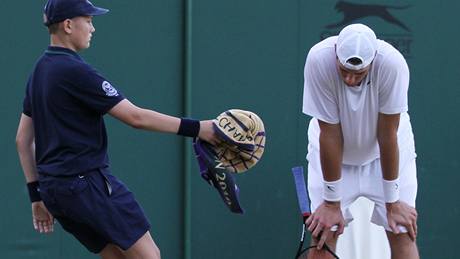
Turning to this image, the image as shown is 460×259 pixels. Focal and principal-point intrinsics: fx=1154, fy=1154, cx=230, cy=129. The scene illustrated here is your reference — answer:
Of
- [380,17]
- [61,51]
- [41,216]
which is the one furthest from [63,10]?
[380,17]

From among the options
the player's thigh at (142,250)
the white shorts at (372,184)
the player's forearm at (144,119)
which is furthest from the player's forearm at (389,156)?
the player's thigh at (142,250)

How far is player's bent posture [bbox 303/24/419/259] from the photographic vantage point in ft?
17.1

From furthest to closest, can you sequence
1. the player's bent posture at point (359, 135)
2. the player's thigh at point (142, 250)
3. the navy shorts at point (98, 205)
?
the player's bent posture at point (359, 135) < the player's thigh at point (142, 250) < the navy shorts at point (98, 205)

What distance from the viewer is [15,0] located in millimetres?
6371

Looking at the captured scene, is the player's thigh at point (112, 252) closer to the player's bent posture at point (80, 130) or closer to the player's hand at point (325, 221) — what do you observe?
the player's bent posture at point (80, 130)

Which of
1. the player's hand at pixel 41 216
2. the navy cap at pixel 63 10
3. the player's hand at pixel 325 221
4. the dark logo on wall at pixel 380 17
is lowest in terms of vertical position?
the player's hand at pixel 325 221

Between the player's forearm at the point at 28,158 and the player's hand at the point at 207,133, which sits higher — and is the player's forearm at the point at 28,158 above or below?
below

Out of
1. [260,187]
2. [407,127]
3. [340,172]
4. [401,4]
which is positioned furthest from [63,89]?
[401,4]

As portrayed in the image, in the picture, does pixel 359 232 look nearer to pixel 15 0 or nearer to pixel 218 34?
pixel 218 34

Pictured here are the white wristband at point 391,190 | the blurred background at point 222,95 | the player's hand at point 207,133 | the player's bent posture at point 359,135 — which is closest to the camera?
the player's hand at point 207,133

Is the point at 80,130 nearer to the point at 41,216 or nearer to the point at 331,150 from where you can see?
the point at 41,216

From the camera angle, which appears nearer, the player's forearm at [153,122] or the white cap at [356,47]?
the player's forearm at [153,122]

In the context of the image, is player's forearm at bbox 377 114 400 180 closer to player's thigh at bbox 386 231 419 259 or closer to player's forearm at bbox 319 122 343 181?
player's forearm at bbox 319 122 343 181

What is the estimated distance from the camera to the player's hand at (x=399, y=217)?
5586 mm
